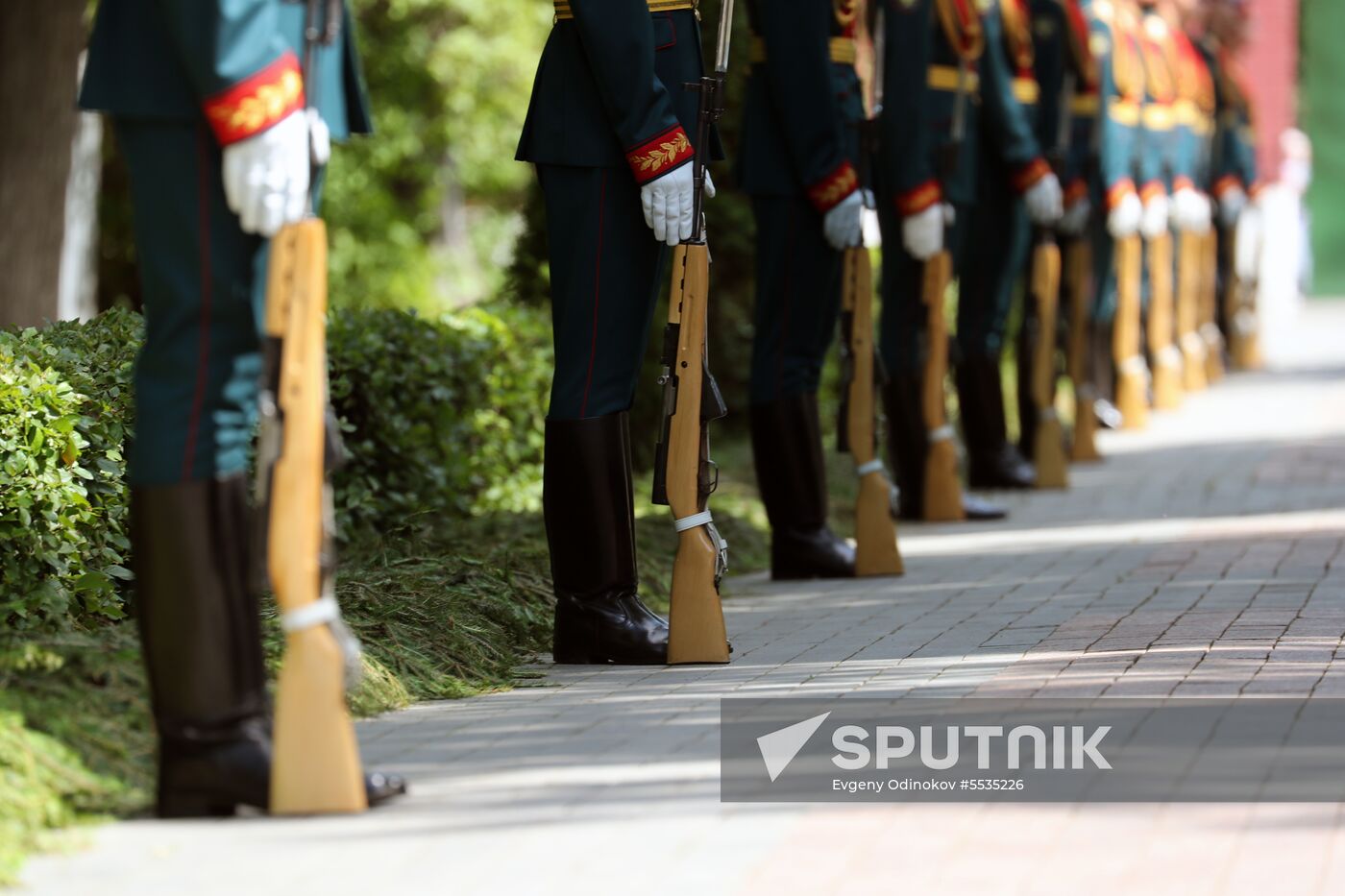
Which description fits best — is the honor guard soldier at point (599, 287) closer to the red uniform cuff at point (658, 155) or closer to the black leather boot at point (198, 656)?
the red uniform cuff at point (658, 155)

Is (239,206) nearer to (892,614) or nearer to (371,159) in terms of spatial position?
(892,614)

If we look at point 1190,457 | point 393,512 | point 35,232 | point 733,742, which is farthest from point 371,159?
point 733,742

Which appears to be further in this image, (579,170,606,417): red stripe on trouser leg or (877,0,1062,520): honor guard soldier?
(877,0,1062,520): honor guard soldier

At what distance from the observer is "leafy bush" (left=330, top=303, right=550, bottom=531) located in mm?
6992

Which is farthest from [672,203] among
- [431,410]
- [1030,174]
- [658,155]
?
[1030,174]

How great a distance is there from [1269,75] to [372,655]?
75.8 ft

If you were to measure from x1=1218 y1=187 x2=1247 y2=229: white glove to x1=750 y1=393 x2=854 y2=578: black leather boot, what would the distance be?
10.2 meters

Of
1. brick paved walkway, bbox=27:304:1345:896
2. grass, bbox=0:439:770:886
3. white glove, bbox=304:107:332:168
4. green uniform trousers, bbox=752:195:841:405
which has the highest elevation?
white glove, bbox=304:107:332:168

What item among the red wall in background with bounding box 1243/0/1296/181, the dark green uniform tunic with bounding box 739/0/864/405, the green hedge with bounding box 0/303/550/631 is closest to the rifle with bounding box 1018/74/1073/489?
the green hedge with bounding box 0/303/550/631

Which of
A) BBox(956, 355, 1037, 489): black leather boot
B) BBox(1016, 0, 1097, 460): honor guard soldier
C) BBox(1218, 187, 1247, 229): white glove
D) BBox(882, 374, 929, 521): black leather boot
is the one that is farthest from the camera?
BBox(1218, 187, 1247, 229): white glove

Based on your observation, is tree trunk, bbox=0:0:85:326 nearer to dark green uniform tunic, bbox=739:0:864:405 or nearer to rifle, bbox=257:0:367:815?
dark green uniform tunic, bbox=739:0:864:405

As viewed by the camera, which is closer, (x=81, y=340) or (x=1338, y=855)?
(x=1338, y=855)

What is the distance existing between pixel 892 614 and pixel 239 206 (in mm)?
2799

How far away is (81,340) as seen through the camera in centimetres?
561
